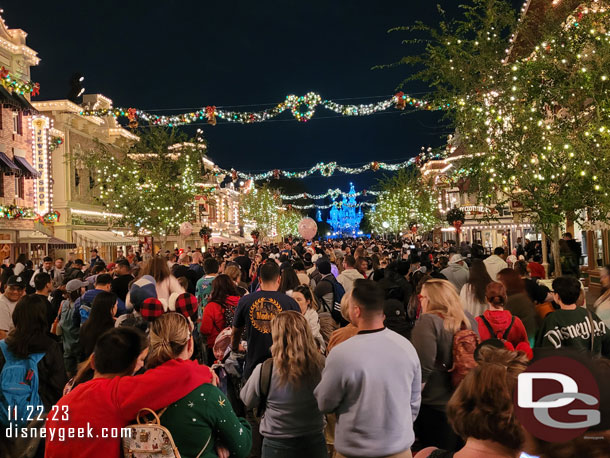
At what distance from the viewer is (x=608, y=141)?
12141 mm

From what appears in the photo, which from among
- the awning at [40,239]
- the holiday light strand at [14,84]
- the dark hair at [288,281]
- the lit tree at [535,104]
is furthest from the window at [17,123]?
the dark hair at [288,281]

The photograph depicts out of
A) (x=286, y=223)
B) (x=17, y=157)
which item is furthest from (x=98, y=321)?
(x=286, y=223)

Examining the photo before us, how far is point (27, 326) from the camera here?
5457mm

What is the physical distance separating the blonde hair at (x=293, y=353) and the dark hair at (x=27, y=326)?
238 cm

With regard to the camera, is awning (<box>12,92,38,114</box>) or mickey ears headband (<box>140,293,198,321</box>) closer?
mickey ears headband (<box>140,293,198,321</box>)

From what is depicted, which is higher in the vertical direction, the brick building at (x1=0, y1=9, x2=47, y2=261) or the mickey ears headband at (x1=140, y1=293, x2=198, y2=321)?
the brick building at (x1=0, y1=9, x2=47, y2=261)

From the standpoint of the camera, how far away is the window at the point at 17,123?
31.6m

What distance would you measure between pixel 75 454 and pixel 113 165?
36018mm

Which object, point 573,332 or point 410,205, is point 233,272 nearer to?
point 573,332

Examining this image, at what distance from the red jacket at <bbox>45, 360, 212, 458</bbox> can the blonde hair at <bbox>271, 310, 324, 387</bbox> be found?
117 cm

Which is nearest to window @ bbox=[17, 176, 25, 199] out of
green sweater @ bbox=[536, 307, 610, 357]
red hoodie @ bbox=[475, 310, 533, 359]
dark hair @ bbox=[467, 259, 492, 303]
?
dark hair @ bbox=[467, 259, 492, 303]

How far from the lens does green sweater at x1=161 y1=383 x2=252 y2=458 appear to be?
3.39m

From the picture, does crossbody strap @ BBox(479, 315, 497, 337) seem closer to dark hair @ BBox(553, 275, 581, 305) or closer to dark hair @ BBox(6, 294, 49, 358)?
dark hair @ BBox(553, 275, 581, 305)

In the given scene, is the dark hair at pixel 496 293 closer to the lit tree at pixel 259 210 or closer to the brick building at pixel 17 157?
the brick building at pixel 17 157
